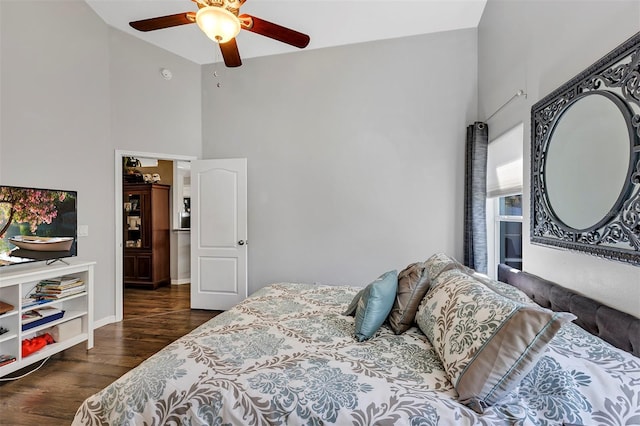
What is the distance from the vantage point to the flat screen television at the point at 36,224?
7.75 feet

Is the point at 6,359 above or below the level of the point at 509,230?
below

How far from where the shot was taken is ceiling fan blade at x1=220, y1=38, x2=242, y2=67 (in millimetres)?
2236

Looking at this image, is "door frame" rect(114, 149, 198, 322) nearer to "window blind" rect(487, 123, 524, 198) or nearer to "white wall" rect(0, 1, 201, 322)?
"white wall" rect(0, 1, 201, 322)

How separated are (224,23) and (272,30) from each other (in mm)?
457

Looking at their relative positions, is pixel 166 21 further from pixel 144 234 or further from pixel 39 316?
pixel 144 234

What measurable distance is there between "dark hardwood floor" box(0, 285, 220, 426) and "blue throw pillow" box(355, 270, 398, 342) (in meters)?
1.92

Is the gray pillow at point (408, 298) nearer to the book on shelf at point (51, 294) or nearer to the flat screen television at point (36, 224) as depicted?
the book on shelf at point (51, 294)

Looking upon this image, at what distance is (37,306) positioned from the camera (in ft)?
7.93

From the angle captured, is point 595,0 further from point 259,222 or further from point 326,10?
point 259,222

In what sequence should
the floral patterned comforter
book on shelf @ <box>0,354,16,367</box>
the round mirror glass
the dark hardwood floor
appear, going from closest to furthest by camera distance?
the floral patterned comforter, the round mirror glass, the dark hardwood floor, book on shelf @ <box>0,354,16,367</box>

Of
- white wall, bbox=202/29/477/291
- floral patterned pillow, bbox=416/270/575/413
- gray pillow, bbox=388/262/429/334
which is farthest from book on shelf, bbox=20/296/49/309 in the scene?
floral patterned pillow, bbox=416/270/575/413

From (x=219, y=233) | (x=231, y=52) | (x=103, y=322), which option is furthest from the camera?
(x=219, y=233)

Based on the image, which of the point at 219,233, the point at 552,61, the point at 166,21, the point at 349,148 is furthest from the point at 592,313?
the point at 219,233

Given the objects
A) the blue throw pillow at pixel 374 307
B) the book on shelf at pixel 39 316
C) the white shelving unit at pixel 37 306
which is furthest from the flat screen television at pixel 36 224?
the blue throw pillow at pixel 374 307
